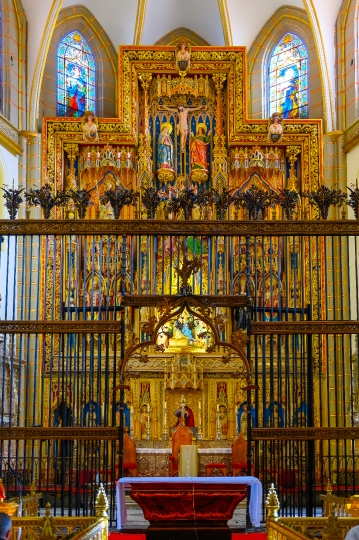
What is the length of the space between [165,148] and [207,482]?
13335mm

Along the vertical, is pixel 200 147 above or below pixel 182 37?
below

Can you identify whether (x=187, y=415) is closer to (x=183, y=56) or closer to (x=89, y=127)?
(x=89, y=127)

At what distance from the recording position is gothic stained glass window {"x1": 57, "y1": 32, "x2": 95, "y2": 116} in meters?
25.0

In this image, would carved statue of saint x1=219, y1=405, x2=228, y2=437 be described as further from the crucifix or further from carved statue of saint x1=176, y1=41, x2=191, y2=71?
carved statue of saint x1=176, y1=41, x2=191, y2=71


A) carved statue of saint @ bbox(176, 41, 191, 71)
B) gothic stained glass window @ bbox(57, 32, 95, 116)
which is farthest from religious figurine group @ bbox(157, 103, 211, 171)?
gothic stained glass window @ bbox(57, 32, 95, 116)

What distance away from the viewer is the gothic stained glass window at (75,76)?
25.0 metres

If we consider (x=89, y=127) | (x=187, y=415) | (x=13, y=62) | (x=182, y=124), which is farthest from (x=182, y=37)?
(x=187, y=415)

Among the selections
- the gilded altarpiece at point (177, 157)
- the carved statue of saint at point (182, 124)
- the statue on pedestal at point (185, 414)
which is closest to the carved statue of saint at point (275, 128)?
the gilded altarpiece at point (177, 157)

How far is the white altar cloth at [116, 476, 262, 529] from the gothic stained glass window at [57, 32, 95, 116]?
48.2 feet

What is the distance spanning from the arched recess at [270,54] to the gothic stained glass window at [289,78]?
0.55 feet

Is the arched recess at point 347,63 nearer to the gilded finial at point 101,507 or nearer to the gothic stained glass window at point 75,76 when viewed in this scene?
the gothic stained glass window at point 75,76

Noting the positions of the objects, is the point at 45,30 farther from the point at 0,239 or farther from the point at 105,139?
the point at 0,239

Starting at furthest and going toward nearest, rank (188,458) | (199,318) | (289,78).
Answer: (289,78) < (188,458) < (199,318)

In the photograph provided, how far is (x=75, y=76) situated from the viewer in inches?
997
